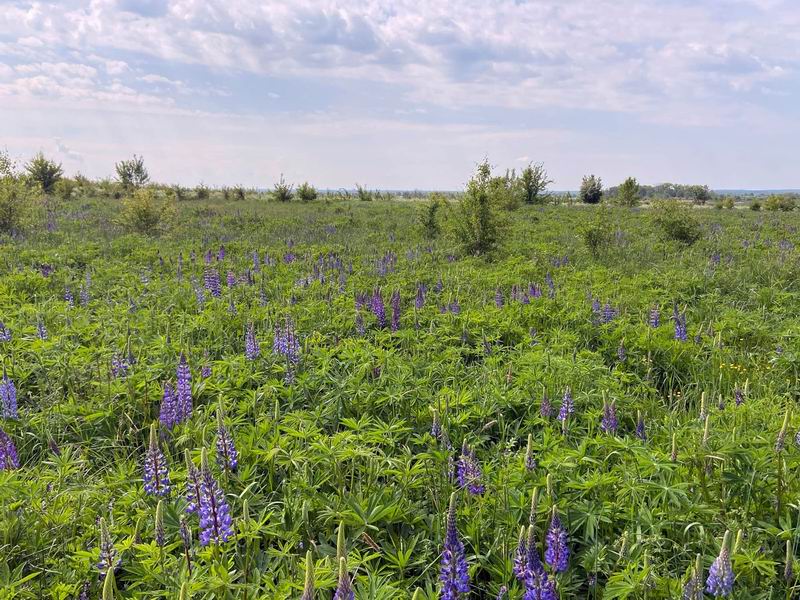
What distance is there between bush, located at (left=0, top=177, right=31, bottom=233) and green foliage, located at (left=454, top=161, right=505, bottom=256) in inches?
424

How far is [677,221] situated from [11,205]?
16.6 metres

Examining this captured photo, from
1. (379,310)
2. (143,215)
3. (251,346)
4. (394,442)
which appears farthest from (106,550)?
(143,215)

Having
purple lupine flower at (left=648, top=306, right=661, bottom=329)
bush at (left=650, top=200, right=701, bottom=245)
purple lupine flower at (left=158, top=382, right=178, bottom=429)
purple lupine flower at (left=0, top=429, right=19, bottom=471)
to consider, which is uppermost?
bush at (left=650, top=200, right=701, bottom=245)

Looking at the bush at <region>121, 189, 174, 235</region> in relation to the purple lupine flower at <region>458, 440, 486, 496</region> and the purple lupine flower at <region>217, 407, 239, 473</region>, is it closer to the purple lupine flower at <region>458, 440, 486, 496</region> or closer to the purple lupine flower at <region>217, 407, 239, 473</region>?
the purple lupine flower at <region>217, 407, 239, 473</region>

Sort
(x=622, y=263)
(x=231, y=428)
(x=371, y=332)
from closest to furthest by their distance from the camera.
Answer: (x=231, y=428)
(x=371, y=332)
(x=622, y=263)

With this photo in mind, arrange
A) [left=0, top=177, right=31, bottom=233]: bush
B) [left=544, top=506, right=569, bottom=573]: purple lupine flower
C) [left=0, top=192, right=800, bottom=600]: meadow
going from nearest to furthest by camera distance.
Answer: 1. [left=544, top=506, right=569, bottom=573]: purple lupine flower
2. [left=0, top=192, right=800, bottom=600]: meadow
3. [left=0, top=177, right=31, bottom=233]: bush

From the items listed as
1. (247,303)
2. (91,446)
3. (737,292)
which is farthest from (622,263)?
(91,446)

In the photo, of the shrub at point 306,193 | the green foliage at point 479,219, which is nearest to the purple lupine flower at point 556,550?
the green foliage at point 479,219

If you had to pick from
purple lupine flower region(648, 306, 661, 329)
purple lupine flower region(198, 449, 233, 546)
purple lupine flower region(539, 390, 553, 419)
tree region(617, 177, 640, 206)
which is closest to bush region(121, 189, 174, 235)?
purple lupine flower region(648, 306, 661, 329)

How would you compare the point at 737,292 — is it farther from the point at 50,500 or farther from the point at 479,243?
the point at 50,500

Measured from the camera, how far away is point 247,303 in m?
6.50

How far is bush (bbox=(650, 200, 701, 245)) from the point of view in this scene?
13.2 meters

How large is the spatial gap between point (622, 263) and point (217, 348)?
8.02 meters

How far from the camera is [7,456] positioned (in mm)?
2822
